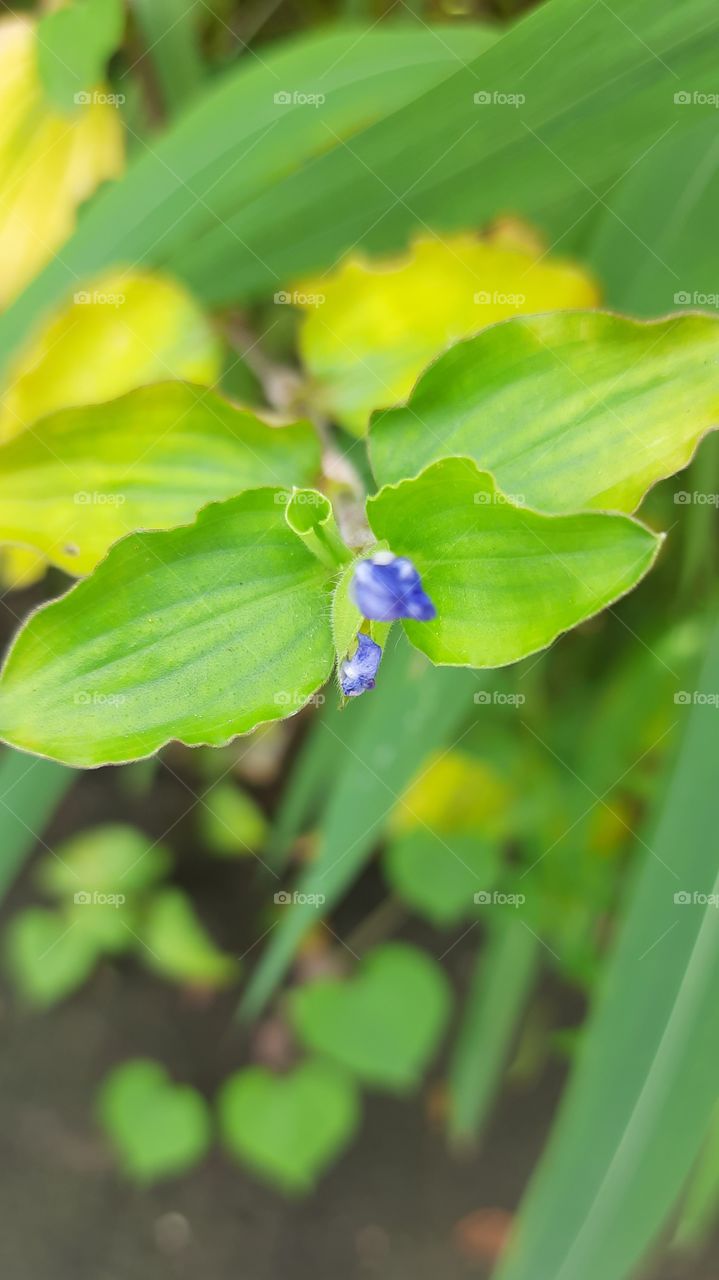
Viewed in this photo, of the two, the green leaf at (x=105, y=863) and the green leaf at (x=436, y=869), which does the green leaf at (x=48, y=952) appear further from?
the green leaf at (x=436, y=869)

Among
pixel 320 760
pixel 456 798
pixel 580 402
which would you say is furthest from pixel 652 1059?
pixel 456 798

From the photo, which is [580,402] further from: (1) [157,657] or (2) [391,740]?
(2) [391,740]

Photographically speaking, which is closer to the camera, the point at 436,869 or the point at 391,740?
the point at 391,740

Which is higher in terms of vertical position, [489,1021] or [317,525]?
[317,525]

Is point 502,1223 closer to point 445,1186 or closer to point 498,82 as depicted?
point 445,1186

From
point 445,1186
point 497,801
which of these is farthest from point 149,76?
point 445,1186

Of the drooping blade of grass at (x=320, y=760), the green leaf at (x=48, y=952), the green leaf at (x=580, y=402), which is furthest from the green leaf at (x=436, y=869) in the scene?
the green leaf at (x=580, y=402)
